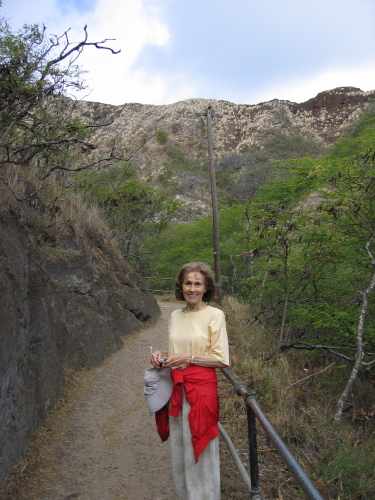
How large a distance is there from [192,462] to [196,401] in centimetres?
38

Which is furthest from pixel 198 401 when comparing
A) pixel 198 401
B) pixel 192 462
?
pixel 192 462

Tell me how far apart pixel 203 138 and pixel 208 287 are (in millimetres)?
61972

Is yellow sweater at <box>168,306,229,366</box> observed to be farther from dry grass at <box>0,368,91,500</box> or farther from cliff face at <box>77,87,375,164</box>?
Answer: cliff face at <box>77,87,375,164</box>

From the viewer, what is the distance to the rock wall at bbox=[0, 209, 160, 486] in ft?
12.8

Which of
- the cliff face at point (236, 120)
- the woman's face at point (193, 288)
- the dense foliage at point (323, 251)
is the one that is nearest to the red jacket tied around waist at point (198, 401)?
the woman's face at point (193, 288)

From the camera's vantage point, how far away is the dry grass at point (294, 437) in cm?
366

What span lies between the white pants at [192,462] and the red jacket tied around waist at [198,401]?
0.05 meters

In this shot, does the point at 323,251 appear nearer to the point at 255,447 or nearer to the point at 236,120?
the point at 255,447

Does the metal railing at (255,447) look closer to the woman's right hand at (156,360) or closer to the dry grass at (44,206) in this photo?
the woman's right hand at (156,360)

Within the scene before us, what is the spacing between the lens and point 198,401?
2613 mm

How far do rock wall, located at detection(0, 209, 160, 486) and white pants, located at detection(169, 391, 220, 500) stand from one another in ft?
5.44

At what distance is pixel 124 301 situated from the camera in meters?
11.0

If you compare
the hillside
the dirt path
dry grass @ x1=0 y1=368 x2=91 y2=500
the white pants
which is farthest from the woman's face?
the hillside

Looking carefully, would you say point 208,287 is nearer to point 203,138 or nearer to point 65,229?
point 65,229
